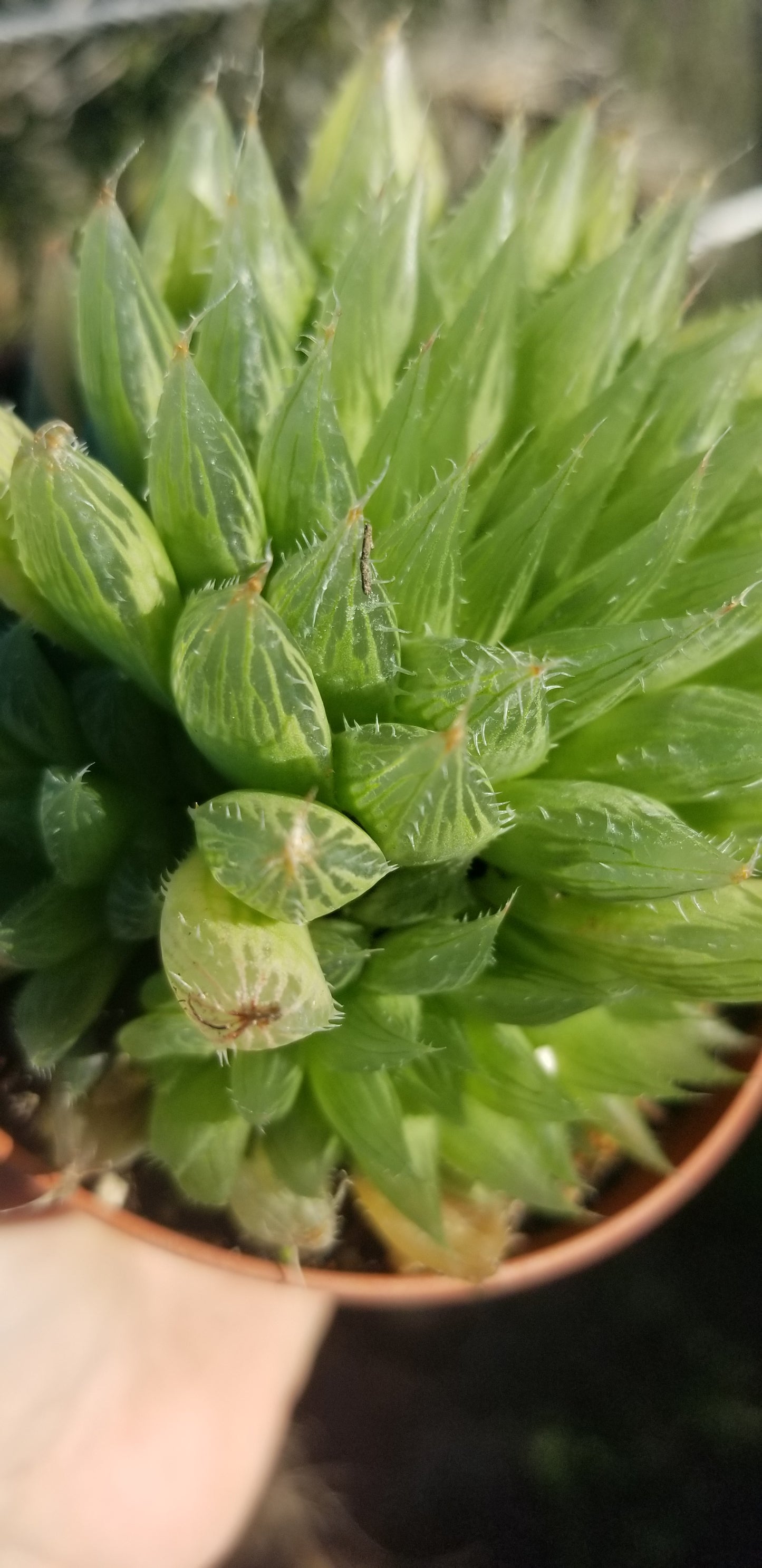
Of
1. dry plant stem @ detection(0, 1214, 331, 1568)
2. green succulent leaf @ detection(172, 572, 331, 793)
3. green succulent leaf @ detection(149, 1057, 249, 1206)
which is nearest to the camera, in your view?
green succulent leaf @ detection(172, 572, 331, 793)

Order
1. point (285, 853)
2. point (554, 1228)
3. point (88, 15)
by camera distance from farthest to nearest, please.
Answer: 1. point (88, 15)
2. point (554, 1228)
3. point (285, 853)

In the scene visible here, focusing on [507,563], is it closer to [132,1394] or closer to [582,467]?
[582,467]

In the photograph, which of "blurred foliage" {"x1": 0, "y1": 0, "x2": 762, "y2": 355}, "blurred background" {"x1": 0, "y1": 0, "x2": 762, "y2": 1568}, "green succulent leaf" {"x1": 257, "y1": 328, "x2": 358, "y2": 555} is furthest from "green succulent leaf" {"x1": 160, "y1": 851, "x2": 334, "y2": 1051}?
"blurred foliage" {"x1": 0, "y1": 0, "x2": 762, "y2": 355}

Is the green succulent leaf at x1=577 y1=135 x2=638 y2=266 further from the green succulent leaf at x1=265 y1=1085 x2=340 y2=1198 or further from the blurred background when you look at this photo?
the green succulent leaf at x1=265 y1=1085 x2=340 y2=1198

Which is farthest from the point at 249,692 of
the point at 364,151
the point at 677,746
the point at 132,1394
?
the point at 132,1394

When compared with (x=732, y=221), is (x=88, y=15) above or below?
above

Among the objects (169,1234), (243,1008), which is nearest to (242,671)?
(243,1008)
